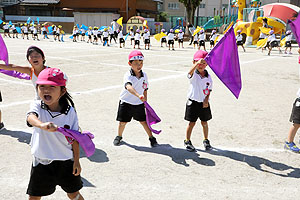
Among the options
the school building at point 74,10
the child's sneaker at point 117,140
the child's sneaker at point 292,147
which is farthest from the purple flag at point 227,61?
the school building at point 74,10

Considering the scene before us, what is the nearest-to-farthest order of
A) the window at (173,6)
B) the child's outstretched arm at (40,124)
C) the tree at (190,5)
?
the child's outstretched arm at (40,124), the tree at (190,5), the window at (173,6)

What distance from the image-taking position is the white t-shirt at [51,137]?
95.1 inches

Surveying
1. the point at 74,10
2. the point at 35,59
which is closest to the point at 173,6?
the point at 74,10

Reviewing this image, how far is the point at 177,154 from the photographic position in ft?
14.6

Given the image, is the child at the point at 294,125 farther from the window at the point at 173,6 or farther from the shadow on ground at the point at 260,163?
the window at the point at 173,6

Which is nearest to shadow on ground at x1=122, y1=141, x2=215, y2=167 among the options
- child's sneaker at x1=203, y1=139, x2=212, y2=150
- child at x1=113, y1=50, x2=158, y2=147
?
child at x1=113, y1=50, x2=158, y2=147

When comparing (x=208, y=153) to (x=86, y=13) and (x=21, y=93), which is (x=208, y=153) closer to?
(x=21, y=93)

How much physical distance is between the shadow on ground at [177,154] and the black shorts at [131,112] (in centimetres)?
46

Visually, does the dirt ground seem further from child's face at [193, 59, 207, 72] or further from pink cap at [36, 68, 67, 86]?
pink cap at [36, 68, 67, 86]

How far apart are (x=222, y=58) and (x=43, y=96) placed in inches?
106

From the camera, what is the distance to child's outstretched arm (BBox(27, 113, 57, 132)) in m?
2.10

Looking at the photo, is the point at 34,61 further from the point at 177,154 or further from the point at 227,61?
the point at 227,61

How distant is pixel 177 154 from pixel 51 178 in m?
2.32

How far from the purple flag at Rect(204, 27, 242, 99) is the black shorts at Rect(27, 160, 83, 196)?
2491 millimetres
